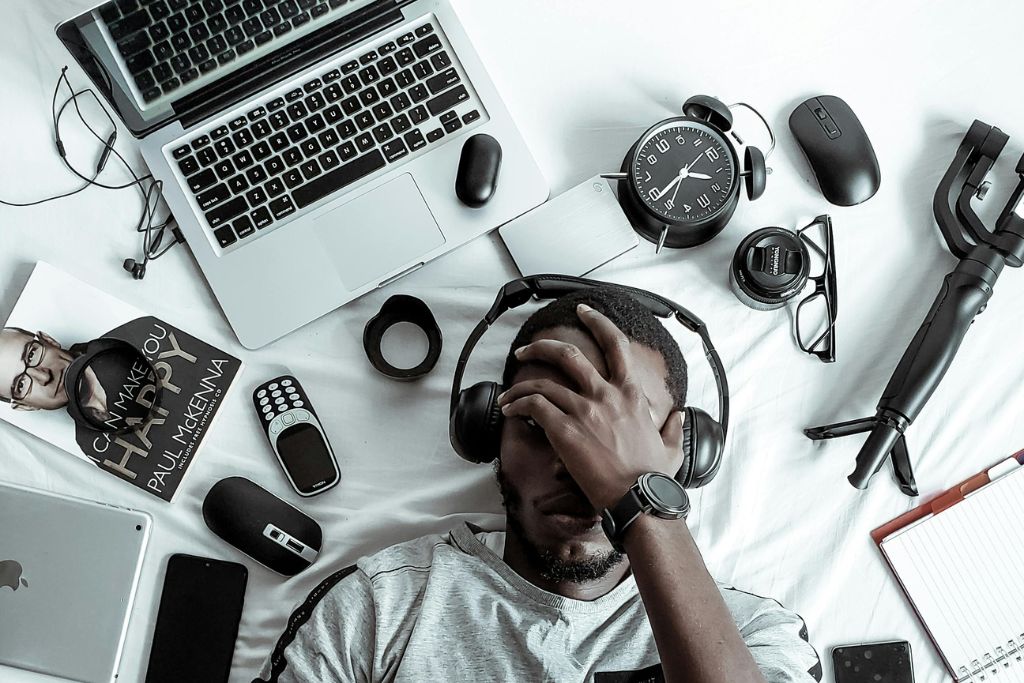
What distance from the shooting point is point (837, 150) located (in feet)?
3.90

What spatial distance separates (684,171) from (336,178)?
451mm

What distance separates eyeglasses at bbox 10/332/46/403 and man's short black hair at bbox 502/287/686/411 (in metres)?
0.60

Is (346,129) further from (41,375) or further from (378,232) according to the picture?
(41,375)

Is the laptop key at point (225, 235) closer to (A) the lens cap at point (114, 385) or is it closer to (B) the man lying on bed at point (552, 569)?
(A) the lens cap at point (114, 385)

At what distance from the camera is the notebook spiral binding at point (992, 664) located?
1146 millimetres

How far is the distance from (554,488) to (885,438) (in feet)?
1.50

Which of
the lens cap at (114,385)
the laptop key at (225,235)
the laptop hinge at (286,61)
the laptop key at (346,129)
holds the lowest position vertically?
the lens cap at (114,385)

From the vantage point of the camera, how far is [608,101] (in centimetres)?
123

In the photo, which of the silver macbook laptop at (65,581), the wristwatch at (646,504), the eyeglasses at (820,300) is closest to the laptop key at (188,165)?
the silver macbook laptop at (65,581)

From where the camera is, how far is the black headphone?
101 cm

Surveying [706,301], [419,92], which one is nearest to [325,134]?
[419,92]

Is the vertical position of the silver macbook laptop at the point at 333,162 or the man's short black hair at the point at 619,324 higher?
the silver macbook laptop at the point at 333,162

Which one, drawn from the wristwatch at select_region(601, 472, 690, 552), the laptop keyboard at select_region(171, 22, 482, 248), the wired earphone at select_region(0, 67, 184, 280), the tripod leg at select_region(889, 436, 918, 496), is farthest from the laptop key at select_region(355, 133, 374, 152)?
the tripod leg at select_region(889, 436, 918, 496)

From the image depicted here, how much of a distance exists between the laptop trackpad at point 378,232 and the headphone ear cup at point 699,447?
40 cm
